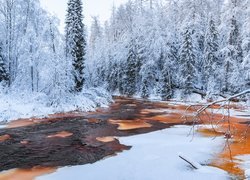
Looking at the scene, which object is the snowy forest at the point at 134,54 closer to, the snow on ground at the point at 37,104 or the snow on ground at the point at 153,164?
the snow on ground at the point at 37,104

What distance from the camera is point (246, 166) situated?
898 cm

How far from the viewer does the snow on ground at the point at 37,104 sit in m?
19.5

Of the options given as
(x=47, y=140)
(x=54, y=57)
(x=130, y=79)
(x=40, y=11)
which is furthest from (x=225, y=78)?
(x=47, y=140)

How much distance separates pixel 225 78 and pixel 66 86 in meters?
16.3

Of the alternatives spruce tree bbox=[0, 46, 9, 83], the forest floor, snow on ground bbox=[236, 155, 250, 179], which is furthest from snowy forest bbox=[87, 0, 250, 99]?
snow on ground bbox=[236, 155, 250, 179]

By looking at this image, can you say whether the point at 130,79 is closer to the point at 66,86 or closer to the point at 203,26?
the point at 203,26

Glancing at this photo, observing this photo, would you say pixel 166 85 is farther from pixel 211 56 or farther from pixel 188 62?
pixel 211 56

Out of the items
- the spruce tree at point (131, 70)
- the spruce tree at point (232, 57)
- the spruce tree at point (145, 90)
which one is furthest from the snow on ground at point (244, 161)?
the spruce tree at point (131, 70)

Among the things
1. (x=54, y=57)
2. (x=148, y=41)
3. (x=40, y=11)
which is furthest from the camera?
(x=148, y=41)

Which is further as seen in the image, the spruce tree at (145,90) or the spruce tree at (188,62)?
the spruce tree at (145,90)

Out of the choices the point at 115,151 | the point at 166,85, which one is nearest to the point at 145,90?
the point at 166,85

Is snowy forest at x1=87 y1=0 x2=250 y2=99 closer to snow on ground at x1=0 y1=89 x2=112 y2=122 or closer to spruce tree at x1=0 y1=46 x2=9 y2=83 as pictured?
snow on ground at x1=0 y1=89 x2=112 y2=122

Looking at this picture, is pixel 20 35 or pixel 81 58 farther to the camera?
pixel 81 58

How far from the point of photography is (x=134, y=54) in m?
41.3
